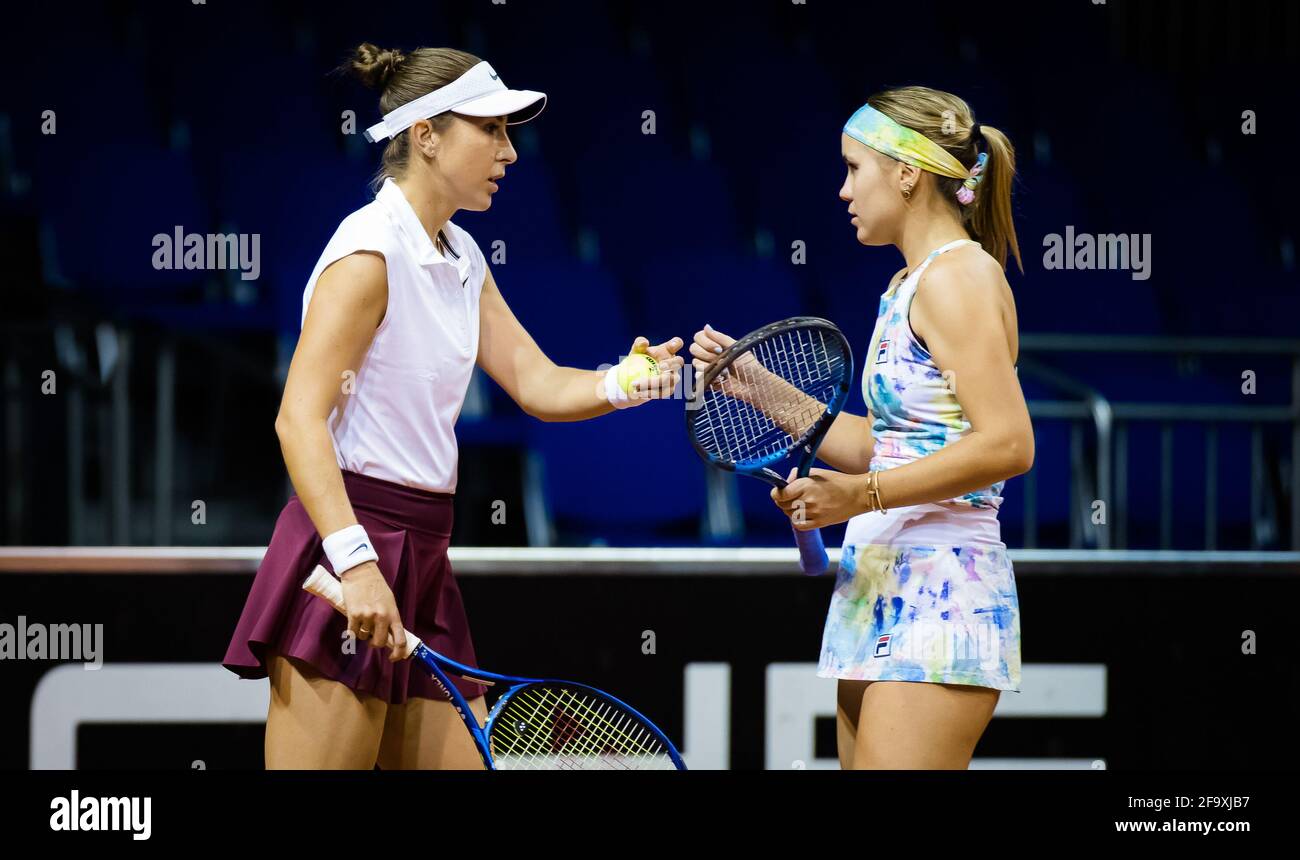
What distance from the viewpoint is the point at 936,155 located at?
2357 millimetres

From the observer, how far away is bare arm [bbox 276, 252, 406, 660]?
7.07 ft

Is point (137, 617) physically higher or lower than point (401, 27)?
lower

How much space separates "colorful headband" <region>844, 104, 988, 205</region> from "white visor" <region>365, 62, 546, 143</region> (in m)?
0.54

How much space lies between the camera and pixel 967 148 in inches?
93.7

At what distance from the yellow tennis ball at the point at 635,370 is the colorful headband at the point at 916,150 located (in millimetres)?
490

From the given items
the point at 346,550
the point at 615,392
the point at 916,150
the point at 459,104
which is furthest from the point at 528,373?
the point at 916,150

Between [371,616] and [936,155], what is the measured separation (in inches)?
42.4

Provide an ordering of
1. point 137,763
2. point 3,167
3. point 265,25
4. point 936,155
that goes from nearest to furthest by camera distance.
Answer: point 936,155, point 137,763, point 3,167, point 265,25

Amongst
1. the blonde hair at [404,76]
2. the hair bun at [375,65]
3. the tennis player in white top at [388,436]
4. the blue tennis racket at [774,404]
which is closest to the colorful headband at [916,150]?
the blue tennis racket at [774,404]

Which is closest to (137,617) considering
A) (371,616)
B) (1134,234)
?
(371,616)

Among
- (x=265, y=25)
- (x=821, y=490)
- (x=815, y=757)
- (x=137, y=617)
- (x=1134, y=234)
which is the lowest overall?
(x=815, y=757)

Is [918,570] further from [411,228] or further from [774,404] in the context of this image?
[411,228]

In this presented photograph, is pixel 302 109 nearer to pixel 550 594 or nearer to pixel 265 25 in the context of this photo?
pixel 265 25

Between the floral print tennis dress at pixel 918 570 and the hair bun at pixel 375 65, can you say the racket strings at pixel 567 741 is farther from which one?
the hair bun at pixel 375 65
